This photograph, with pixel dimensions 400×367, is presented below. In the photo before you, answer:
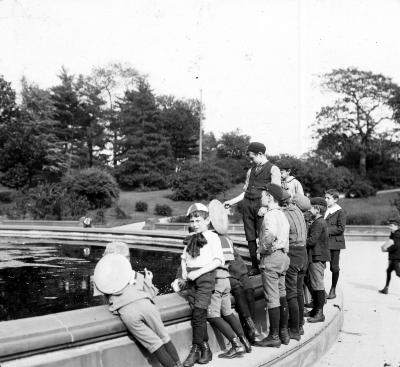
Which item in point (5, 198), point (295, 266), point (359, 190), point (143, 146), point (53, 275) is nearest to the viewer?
point (295, 266)

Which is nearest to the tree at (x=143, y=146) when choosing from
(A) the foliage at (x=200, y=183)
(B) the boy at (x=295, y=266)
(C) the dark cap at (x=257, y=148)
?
(A) the foliage at (x=200, y=183)

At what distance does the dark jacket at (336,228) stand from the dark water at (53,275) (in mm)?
2652

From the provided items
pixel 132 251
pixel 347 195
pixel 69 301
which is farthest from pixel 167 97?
pixel 69 301

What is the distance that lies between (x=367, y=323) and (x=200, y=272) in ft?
12.4

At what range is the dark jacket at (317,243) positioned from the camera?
23.1 feet

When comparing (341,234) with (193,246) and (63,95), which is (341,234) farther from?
(63,95)

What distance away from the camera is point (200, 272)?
4789 mm

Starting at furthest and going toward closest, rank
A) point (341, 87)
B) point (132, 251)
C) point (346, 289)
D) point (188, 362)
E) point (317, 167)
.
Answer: point (341, 87) < point (317, 167) < point (132, 251) < point (346, 289) < point (188, 362)

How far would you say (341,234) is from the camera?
8.46 m

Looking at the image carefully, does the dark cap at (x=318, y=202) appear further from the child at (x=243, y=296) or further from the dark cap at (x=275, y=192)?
the child at (x=243, y=296)

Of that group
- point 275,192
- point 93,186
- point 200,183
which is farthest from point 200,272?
point 200,183

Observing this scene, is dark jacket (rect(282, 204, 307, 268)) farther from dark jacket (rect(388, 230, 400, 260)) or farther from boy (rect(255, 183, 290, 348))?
dark jacket (rect(388, 230, 400, 260))

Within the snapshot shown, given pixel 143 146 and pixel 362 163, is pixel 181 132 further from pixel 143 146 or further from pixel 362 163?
pixel 362 163

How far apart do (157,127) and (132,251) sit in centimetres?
4607
